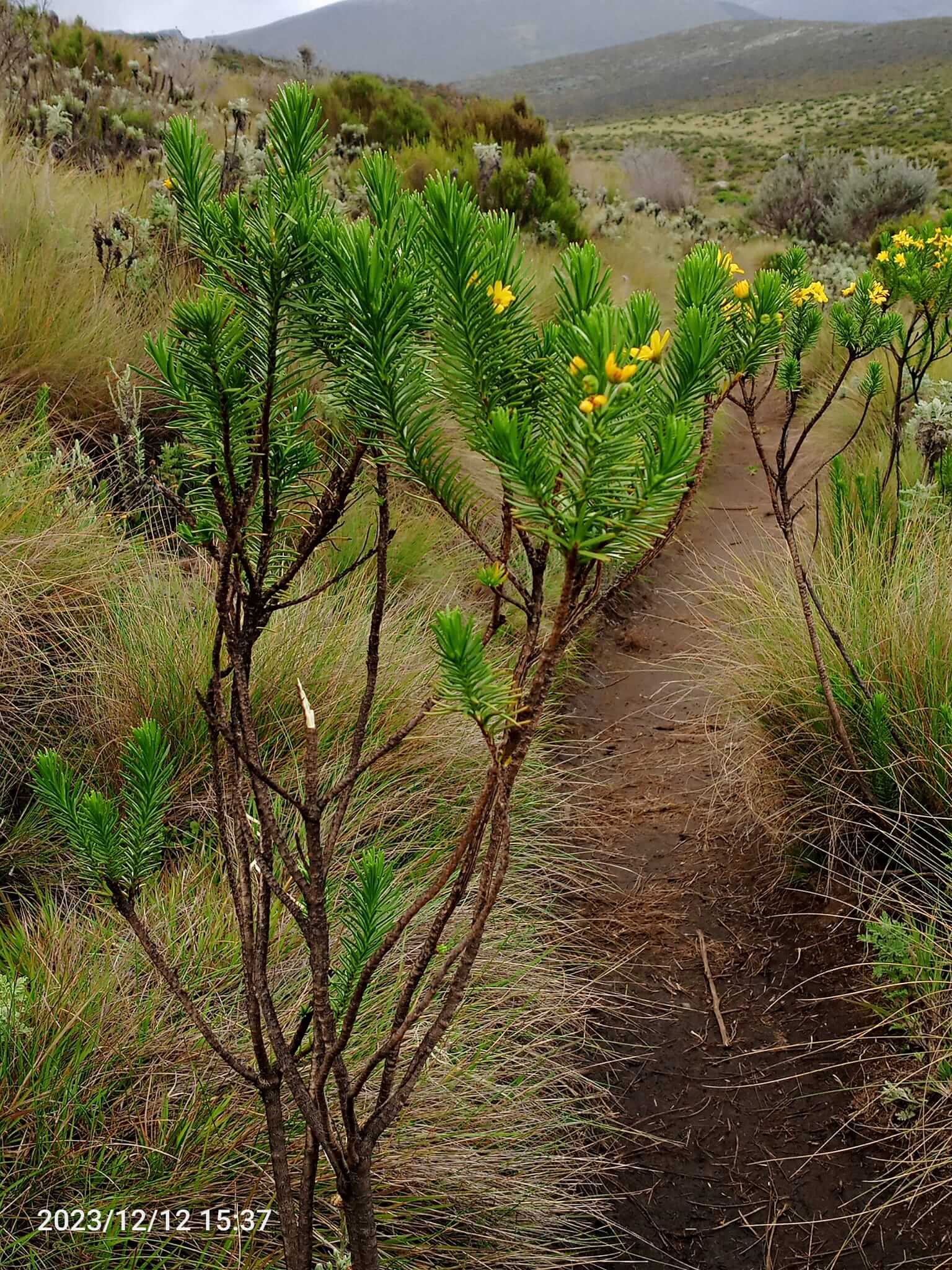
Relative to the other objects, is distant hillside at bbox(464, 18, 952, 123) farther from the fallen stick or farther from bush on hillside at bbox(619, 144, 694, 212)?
the fallen stick

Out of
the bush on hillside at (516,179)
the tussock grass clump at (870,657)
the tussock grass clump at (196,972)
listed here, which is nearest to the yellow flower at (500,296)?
the tussock grass clump at (196,972)

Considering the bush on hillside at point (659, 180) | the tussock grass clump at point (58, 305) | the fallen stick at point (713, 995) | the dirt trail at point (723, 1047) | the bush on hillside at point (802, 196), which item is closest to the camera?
the dirt trail at point (723, 1047)

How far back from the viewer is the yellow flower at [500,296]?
0.94 meters

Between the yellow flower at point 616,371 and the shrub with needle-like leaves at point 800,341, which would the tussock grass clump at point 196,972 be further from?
the yellow flower at point 616,371

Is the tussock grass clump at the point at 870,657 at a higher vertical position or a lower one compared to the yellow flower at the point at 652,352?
lower

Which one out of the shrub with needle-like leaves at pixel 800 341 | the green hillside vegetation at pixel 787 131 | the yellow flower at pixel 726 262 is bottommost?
the shrub with needle-like leaves at pixel 800 341

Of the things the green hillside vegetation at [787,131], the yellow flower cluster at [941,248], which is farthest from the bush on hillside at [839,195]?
the yellow flower cluster at [941,248]

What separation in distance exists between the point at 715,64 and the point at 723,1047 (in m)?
107

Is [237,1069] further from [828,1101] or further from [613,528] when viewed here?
[828,1101]

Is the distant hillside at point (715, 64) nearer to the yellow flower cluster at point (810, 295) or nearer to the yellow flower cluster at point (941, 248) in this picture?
the yellow flower cluster at point (941, 248)

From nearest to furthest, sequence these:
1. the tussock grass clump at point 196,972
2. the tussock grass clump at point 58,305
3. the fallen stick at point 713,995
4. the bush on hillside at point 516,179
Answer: the tussock grass clump at point 196,972 → the fallen stick at point 713,995 → the tussock grass clump at point 58,305 → the bush on hillside at point 516,179

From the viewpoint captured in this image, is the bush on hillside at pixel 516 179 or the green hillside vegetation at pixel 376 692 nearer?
the green hillside vegetation at pixel 376 692

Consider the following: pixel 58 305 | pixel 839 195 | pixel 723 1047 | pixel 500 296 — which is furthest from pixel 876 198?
pixel 500 296

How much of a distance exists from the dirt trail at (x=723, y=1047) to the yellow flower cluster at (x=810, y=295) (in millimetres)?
1670
